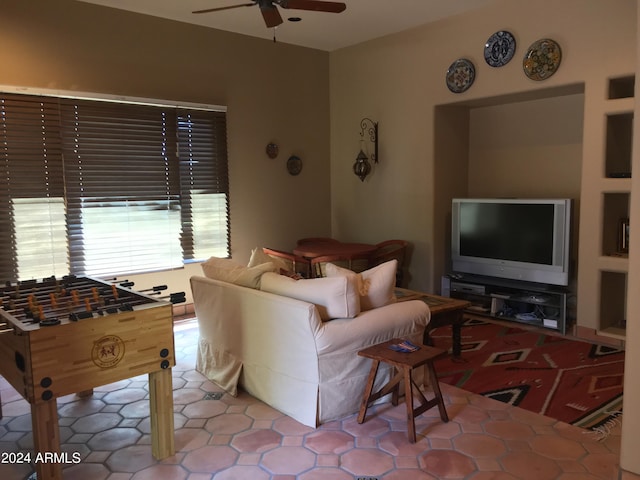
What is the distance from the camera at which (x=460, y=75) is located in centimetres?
528

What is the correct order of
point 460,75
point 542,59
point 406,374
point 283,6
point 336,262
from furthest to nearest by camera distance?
point 336,262, point 460,75, point 542,59, point 283,6, point 406,374

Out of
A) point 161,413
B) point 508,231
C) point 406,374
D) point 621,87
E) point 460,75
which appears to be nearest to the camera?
point 161,413

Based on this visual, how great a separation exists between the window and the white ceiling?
3.03 feet

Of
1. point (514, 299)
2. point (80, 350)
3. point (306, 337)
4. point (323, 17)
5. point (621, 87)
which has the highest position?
point (323, 17)

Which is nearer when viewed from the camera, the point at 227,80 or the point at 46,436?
the point at 46,436

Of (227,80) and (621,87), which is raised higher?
(227,80)

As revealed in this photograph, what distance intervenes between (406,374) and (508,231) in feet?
8.86

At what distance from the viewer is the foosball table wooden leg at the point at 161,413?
2.70 meters

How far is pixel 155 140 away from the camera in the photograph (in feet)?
17.4

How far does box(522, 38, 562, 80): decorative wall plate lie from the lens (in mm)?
4559

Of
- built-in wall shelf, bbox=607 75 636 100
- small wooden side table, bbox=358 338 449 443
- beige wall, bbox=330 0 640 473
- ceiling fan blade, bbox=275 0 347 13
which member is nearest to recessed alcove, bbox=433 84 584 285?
beige wall, bbox=330 0 640 473

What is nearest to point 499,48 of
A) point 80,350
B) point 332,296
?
point 332,296

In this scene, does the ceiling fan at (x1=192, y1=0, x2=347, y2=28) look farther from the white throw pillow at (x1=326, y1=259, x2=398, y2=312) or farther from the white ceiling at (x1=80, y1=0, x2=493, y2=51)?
the white throw pillow at (x1=326, y1=259, x2=398, y2=312)

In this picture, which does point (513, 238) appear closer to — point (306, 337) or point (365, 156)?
point (365, 156)
